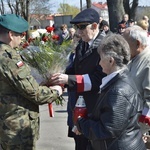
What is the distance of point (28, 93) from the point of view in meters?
3.06

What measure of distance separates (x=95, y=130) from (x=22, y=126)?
0.87m

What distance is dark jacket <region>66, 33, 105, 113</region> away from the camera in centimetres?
337

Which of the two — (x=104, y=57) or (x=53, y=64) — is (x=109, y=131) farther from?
(x=53, y=64)

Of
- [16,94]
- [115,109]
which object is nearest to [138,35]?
[115,109]

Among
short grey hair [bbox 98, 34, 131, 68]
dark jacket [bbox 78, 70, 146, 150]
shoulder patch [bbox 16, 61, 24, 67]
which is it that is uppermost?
short grey hair [bbox 98, 34, 131, 68]

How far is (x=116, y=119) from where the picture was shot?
246 cm

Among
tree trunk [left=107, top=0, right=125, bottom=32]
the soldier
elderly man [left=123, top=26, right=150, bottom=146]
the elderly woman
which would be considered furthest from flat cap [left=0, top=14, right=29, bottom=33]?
tree trunk [left=107, top=0, right=125, bottom=32]

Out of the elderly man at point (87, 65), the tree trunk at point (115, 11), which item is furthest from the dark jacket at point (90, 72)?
the tree trunk at point (115, 11)

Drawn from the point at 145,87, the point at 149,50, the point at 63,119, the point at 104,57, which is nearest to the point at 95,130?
the point at 104,57

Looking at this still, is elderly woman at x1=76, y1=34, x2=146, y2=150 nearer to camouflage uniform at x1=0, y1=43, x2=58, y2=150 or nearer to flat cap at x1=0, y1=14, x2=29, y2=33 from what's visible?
camouflage uniform at x1=0, y1=43, x2=58, y2=150

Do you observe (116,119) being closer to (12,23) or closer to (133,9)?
(12,23)

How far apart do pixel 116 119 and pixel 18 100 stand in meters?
1.03

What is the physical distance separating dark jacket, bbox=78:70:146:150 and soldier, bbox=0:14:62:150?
2.16ft

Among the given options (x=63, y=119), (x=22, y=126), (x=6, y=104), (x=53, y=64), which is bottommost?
(x=63, y=119)
